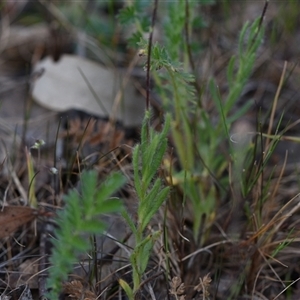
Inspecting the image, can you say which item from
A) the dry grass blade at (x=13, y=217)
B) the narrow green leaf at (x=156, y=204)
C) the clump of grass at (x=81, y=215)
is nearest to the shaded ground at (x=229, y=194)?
→ the dry grass blade at (x=13, y=217)

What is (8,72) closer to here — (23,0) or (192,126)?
(23,0)

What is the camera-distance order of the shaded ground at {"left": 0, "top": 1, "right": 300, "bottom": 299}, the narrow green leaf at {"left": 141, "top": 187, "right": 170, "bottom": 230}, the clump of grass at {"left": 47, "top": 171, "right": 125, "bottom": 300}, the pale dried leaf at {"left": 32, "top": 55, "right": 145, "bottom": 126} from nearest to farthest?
the clump of grass at {"left": 47, "top": 171, "right": 125, "bottom": 300}
the narrow green leaf at {"left": 141, "top": 187, "right": 170, "bottom": 230}
the shaded ground at {"left": 0, "top": 1, "right": 300, "bottom": 299}
the pale dried leaf at {"left": 32, "top": 55, "right": 145, "bottom": 126}

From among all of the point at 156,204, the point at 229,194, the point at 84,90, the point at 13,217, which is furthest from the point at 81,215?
the point at 84,90

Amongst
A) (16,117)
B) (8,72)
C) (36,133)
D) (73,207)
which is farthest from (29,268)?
(8,72)

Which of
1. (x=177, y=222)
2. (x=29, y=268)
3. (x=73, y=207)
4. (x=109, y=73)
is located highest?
(x=73, y=207)

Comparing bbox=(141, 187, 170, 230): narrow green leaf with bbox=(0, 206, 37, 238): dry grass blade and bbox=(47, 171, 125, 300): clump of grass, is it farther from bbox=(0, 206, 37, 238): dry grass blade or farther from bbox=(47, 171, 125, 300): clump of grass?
bbox=(0, 206, 37, 238): dry grass blade

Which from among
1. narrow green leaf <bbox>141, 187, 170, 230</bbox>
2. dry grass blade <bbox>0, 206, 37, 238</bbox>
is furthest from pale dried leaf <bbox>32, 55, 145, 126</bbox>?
narrow green leaf <bbox>141, 187, 170, 230</bbox>

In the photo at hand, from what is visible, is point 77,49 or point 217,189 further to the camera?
point 77,49

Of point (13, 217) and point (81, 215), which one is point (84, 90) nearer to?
point (13, 217)

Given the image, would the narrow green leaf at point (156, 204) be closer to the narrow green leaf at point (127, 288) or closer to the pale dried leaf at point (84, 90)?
the narrow green leaf at point (127, 288)
